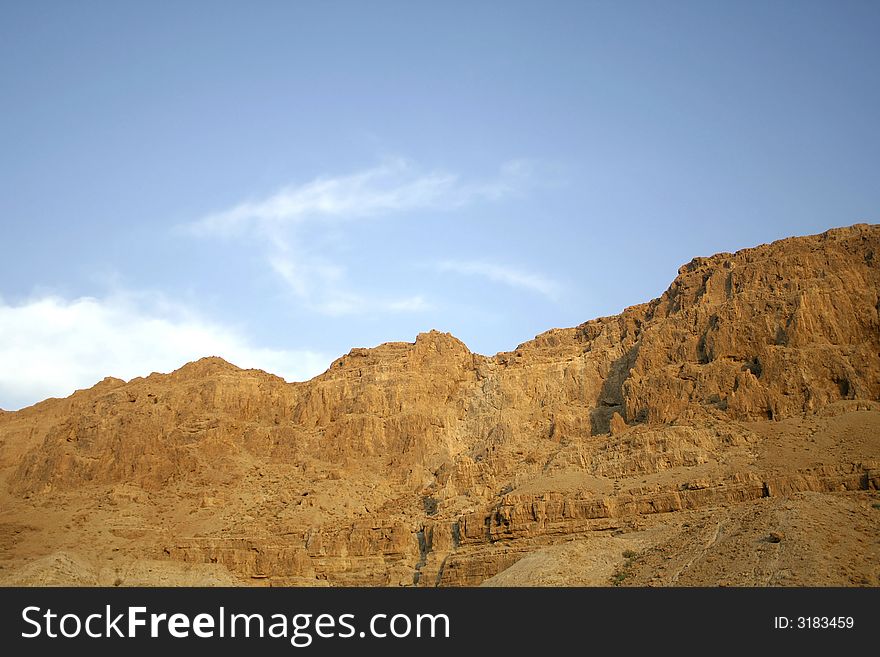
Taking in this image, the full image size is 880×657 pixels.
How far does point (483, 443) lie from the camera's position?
316 ft

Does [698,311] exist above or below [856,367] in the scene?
above

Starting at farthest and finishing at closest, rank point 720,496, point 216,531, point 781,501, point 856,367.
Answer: point 216,531 < point 856,367 < point 720,496 < point 781,501

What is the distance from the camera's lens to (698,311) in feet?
305

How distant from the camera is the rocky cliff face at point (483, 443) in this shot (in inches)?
2827

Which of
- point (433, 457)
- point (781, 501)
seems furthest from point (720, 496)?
point (433, 457)

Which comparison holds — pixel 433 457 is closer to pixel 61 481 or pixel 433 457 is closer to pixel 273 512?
pixel 273 512

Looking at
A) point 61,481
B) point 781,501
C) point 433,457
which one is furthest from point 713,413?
point 61,481

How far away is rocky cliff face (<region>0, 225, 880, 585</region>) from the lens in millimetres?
71812

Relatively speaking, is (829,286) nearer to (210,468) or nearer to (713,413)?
(713,413)
